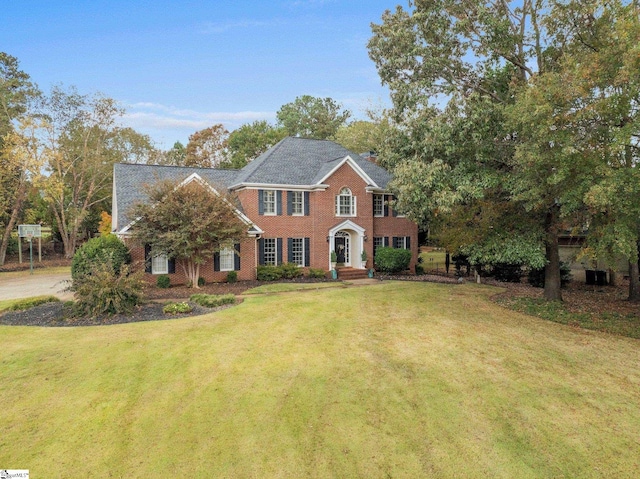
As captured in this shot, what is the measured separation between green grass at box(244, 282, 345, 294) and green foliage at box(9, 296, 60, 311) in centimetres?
808

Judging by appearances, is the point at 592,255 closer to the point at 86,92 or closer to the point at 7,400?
the point at 7,400

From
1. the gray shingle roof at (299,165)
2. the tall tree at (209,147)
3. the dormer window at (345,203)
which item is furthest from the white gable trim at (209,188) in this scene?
the tall tree at (209,147)

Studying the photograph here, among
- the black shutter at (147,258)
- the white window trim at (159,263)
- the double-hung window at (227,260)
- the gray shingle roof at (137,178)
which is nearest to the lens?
the black shutter at (147,258)

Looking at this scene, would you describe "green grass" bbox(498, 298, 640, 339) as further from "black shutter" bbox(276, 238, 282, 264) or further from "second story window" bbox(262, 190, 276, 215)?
"second story window" bbox(262, 190, 276, 215)

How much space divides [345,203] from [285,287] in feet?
25.8

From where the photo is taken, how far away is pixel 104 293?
13805 millimetres


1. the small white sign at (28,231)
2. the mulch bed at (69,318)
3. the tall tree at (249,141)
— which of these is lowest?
the mulch bed at (69,318)

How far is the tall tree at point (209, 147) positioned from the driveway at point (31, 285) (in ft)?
79.1

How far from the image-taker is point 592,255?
12.2 metres

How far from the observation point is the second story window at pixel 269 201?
2344 cm

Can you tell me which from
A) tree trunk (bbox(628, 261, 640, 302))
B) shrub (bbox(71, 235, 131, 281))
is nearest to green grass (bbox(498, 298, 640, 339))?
tree trunk (bbox(628, 261, 640, 302))

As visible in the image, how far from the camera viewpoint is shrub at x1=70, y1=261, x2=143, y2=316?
13.8 m

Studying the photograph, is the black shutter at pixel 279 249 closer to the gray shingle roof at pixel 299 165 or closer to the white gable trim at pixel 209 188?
the white gable trim at pixel 209 188

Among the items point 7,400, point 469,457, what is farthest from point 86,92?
point 469,457
